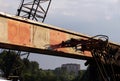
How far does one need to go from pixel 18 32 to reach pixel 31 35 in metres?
0.74

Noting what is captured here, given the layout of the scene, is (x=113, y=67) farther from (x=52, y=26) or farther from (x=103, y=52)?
(x=52, y=26)

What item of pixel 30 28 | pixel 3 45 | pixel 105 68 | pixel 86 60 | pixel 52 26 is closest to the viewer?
pixel 3 45

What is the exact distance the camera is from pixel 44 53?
16297 millimetres

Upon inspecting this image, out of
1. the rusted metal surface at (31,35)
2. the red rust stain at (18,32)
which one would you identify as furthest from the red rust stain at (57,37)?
the red rust stain at (18,32)

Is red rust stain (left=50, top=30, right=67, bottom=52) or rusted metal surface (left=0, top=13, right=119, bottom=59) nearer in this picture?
rusted metal surface (left=0, top=13, right=119, bottom=59)

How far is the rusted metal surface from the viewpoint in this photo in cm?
1438

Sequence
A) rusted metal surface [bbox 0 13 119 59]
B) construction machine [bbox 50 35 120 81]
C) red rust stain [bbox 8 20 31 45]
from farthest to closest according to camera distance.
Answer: construction machine [bbox 50 35 120 81]
red rust stain [bbox 8 20 31 45]
rusted metal surface [bbox 0 13 119 59]

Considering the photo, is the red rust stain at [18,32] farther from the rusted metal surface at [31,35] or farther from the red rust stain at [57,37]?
the red rust stain at [57,37]

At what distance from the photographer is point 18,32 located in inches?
584

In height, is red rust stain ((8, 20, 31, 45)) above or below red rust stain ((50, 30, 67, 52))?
above

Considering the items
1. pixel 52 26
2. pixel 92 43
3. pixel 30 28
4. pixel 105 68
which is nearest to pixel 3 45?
pixel 30 28

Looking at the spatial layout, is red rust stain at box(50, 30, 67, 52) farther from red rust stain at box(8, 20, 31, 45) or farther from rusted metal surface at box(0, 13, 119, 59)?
red rust stain at box(8, 20, 31, 45)

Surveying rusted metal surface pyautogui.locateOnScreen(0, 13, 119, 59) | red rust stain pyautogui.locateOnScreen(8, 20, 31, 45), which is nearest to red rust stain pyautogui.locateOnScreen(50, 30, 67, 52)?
rusted metal surface pyautogui.locateOnScreen(0, 13, 119, 59)

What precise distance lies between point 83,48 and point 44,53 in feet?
5.03
